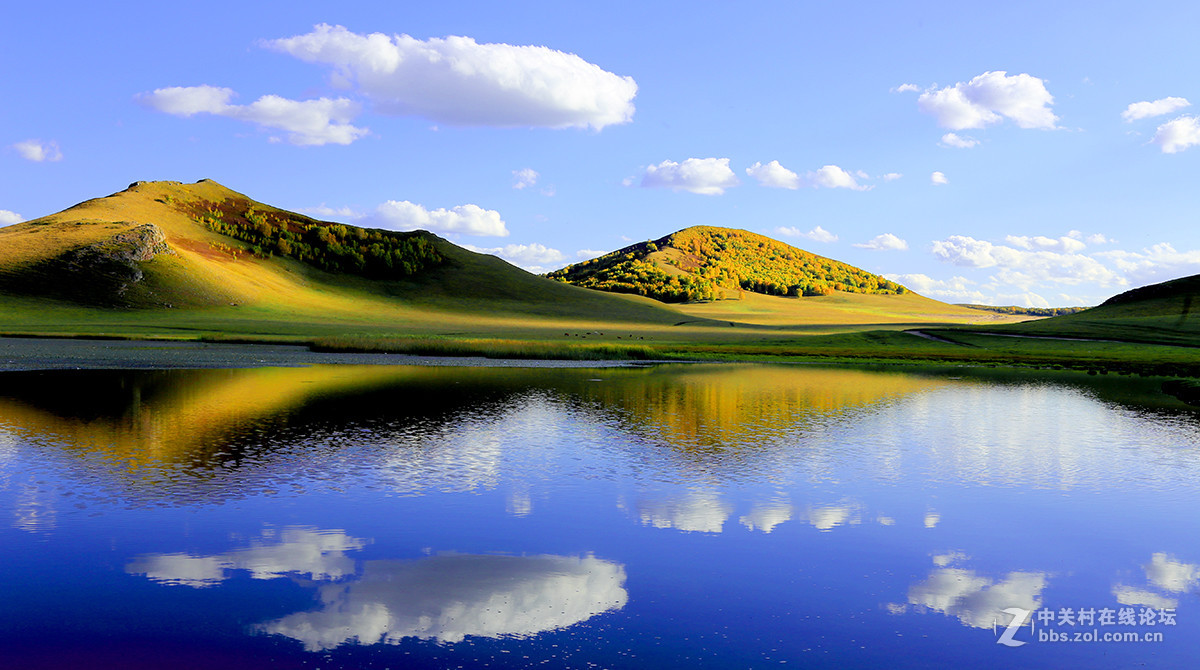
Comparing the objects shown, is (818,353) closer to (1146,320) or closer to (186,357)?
(186,357)

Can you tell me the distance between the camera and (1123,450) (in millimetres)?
30203

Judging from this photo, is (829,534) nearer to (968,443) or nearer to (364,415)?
(968,443)

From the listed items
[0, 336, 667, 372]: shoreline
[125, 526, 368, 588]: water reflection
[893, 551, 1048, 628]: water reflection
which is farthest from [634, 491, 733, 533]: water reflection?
[0, 336, 667, 372]: shoreline

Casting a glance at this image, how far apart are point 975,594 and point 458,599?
8.16 m

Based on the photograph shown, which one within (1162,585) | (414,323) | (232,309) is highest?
(232,309)

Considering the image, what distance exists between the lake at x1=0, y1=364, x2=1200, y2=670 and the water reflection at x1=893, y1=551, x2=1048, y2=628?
6cm

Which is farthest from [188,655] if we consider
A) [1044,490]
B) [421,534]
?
[1044,490]

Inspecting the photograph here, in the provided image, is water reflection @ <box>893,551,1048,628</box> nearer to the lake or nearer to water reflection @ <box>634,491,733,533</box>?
the lake

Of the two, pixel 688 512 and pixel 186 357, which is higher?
pixel 186 357

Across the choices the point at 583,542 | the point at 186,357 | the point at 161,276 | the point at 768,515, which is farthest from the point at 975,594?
the point at 161,276

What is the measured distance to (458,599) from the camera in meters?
13.5

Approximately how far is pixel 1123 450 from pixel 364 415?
27602mm

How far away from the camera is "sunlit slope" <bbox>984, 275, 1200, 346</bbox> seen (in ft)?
418

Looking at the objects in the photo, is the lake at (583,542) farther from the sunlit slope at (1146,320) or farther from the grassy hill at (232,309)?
the sunlit slope at (1146,320)
